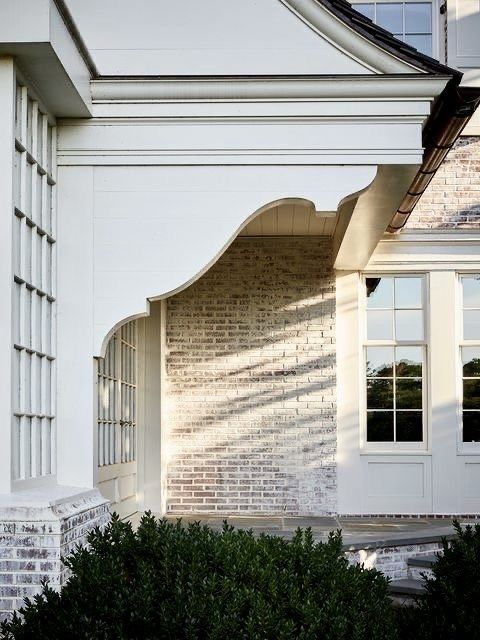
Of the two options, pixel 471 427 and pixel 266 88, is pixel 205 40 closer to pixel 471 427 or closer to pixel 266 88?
pixel 266 88

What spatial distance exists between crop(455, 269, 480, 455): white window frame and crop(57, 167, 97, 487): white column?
18.8 ft

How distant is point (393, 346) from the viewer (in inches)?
435

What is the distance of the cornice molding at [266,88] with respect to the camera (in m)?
6.13

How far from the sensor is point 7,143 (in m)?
5.15

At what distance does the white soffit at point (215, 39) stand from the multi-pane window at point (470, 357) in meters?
5.32

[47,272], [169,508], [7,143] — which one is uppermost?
[7,143]

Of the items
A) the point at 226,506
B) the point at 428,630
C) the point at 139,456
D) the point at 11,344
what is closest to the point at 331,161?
the point at 11,344

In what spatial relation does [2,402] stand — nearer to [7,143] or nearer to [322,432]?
[7,143]

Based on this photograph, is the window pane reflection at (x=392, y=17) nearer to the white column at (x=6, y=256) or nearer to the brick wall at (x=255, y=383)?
the brick wall at (x=255, y=383)

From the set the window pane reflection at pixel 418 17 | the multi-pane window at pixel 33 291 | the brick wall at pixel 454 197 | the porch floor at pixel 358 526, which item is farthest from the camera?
the window pane reflection at pixel 418 17

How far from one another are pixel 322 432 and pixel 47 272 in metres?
5.39

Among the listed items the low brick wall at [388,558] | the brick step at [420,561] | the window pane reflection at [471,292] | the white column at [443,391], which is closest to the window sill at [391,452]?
the white column at [443,391]

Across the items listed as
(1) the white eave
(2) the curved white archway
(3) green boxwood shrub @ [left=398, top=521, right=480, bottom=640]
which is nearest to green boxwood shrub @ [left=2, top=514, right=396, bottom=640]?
(3) green boxwood shrub @ [left=398, top=521, right=480, bottom=640]

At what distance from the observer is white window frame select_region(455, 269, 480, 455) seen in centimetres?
1080
